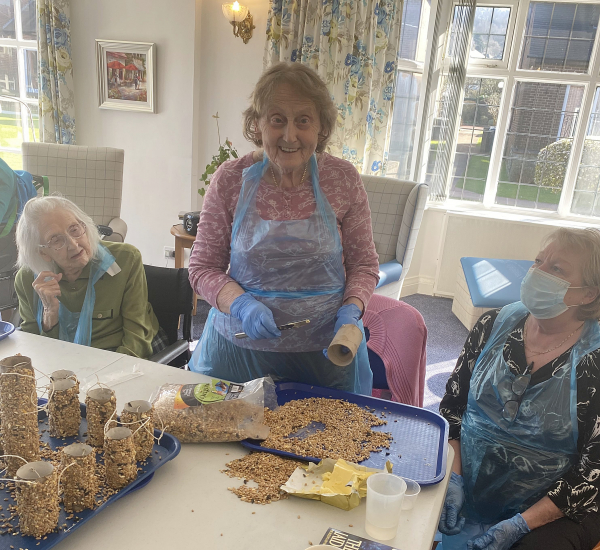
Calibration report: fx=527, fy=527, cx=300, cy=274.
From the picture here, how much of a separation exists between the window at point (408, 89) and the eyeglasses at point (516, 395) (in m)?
2.95

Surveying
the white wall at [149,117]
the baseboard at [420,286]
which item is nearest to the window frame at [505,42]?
the baseboard at [420,286]

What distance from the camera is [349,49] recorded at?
3617 millimetres

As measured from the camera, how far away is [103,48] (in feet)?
13.1

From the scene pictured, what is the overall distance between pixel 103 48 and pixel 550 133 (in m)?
3.55

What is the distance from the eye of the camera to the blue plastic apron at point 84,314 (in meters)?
1.67

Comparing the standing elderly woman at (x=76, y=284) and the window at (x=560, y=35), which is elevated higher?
the window at (x=560, y=35)

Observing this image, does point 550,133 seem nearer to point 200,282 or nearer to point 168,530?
point 200,282

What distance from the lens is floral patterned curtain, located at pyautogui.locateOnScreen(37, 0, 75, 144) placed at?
12.9ft

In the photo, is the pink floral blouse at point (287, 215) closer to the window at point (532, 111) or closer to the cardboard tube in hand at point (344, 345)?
the cardboard tube in hand at point (344, 345)

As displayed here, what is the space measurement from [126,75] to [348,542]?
155 inches

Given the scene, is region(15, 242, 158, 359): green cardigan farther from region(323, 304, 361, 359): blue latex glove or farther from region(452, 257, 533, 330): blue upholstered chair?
region(452, 257, 533, 330): blue upholstered chair

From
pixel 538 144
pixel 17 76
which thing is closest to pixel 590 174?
pixel 538 144

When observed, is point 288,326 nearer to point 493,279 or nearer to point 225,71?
point 493,279

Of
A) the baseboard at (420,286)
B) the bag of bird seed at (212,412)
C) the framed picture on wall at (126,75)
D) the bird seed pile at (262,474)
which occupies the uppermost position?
the framed picture on wall at (126,75)
